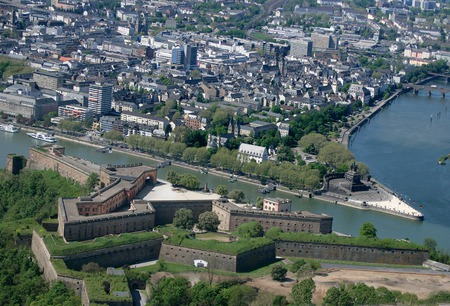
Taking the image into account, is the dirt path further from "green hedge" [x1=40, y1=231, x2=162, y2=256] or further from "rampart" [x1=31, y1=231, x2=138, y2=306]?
"green hedge" [x1=40, y1=231, x2=162, y2=256]

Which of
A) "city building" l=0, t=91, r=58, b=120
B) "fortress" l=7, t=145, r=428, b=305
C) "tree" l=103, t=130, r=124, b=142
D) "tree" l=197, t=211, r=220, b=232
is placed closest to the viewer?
"fortress" l=7, t=145, r=428, b=305

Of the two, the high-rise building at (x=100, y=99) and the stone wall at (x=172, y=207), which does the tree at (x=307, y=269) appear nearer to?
the stone wall at (x=172, y=207)

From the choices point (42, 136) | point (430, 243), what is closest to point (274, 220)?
point (430, 243)

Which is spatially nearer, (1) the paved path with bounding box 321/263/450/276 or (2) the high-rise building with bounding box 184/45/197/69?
(1) the paved path with bounding box 321/263/450/276

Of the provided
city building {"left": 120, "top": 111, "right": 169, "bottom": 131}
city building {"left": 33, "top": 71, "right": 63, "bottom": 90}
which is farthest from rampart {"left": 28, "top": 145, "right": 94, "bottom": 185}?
city building {"left": 33, "top": 71, "right": 63, "bottom": 90}

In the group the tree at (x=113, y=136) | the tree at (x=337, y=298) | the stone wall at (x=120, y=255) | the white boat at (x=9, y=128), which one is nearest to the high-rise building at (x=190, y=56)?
the tree at (x=113, y=136)

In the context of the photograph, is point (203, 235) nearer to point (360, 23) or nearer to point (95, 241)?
point (95, 241)

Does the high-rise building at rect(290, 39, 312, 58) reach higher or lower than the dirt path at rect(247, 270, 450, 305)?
higher

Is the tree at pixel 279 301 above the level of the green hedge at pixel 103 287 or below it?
below
